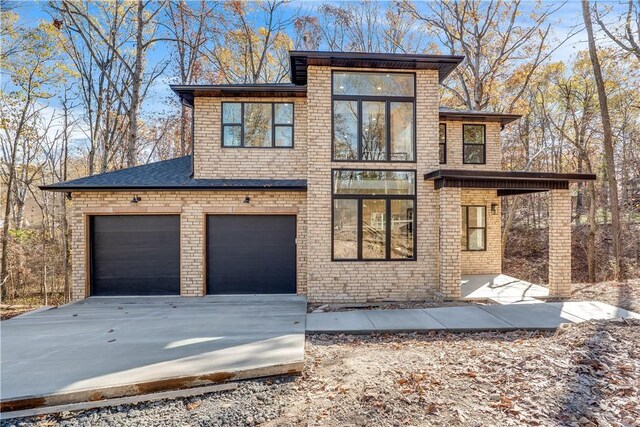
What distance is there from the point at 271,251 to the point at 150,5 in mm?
12254

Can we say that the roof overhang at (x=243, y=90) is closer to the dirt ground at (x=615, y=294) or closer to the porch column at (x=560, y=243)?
the porch column at (x=560, y=243)

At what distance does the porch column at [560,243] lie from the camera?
736cm

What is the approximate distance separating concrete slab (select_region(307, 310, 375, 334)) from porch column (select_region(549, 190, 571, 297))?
15.3ft

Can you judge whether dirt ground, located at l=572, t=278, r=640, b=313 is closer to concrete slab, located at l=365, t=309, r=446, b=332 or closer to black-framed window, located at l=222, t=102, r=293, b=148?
concrete slab, located at l=365, t=309, r=446, b=332

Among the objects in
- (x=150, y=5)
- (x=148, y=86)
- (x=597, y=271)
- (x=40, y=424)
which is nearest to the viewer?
(x=40, y=424)

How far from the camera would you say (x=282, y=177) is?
27.8 feet

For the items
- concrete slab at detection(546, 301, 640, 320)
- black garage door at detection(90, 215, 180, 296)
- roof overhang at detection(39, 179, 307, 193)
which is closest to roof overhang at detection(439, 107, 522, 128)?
roof overhang at detection(39, 179, 307, 193)

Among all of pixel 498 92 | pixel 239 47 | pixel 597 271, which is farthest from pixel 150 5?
pixel 597 271

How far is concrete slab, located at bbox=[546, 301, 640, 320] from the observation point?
228 inches

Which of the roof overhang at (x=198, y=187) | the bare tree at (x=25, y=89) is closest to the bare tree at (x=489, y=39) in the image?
the roof overhang at (x=198, y=187)

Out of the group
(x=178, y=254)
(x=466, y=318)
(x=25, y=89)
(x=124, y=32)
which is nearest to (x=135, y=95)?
(x=124, y=32)

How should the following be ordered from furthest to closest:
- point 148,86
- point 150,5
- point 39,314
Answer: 1. point 148,86
2. point 150,5
3. point 39,314

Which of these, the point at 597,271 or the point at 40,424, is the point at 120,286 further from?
the point at 597,271

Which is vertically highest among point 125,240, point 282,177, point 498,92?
point 498,92
